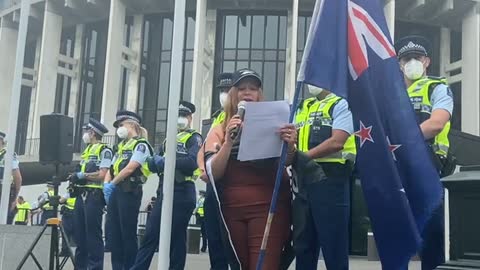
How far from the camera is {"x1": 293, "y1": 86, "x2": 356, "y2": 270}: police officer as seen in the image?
4.34 metres

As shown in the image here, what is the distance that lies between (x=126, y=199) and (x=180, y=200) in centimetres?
69

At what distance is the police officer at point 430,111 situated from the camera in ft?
14.6

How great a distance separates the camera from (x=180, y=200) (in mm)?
6559

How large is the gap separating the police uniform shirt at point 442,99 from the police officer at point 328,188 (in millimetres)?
654

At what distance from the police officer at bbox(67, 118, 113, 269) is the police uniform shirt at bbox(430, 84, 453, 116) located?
4346 mm

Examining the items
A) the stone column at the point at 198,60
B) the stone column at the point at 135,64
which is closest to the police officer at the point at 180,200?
the stone column at the point at 198,60

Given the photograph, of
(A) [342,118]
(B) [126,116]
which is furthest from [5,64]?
(A) [342,118]

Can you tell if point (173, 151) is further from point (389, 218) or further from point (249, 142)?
point (389, 218)

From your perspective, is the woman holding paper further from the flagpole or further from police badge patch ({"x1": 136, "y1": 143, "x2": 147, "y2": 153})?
police badge patch ({"x1": 136, "y1": 143, "x2": 147, "y2": 153})

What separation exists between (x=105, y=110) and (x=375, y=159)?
29.0m

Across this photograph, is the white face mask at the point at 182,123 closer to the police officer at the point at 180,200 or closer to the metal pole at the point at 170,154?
the police officer at the point at 180,200

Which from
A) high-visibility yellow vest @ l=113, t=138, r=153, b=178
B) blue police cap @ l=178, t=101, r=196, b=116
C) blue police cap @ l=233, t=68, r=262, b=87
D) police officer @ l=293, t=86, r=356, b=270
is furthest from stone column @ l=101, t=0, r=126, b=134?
blue police cap @ l=233, t=68, r=262, b=87

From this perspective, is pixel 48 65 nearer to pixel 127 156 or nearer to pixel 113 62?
pixel 113 62

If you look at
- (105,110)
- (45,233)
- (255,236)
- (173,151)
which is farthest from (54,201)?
(105,110)
